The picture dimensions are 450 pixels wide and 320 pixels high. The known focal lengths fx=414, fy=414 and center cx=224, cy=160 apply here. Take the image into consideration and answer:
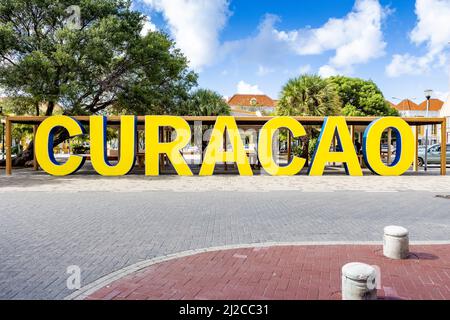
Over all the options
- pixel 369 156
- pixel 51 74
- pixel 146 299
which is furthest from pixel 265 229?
pixel 51 74

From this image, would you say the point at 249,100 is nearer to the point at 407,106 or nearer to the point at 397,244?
the point at 407,106

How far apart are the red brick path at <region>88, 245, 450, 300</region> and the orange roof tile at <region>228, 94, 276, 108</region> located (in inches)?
3759

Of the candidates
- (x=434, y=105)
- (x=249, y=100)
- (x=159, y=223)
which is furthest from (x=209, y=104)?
(x=434, y=105)

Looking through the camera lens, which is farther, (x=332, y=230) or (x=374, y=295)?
(x=332, y=230)

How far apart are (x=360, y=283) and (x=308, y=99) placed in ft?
75.1

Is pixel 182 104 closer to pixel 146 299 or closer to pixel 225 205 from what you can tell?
pixel 225 205

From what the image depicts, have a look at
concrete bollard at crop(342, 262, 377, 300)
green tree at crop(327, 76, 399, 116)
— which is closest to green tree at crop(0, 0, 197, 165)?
concrete bollard at crop(342, 262, 377, 300)

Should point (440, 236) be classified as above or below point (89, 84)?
below

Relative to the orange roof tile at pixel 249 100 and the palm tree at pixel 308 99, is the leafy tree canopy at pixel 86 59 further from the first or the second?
the orange roof tile at pixel 249 100

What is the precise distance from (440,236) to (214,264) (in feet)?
13.9

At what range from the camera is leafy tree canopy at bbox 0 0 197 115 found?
20609mm
